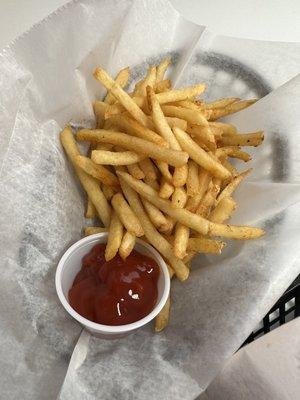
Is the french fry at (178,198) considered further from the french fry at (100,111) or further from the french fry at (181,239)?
the french fry at (100,111)

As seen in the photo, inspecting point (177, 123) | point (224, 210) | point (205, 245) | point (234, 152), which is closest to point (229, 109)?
point (234, 152)

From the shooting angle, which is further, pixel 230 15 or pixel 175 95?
pixel 230 15

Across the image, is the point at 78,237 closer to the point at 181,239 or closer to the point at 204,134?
the point at 181,239

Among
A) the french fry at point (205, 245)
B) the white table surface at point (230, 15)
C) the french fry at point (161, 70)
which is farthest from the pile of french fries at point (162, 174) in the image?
the white table surface at point (230, 15)

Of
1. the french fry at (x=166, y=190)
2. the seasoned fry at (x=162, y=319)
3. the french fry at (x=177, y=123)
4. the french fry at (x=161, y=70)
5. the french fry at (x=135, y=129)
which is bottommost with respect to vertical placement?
the seasoned fry at (x=162, y=319)

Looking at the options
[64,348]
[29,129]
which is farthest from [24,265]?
[29,129]

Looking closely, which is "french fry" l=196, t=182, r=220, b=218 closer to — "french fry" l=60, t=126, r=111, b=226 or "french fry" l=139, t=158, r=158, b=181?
"french fry" l=139, t=158, r=158, b=181
